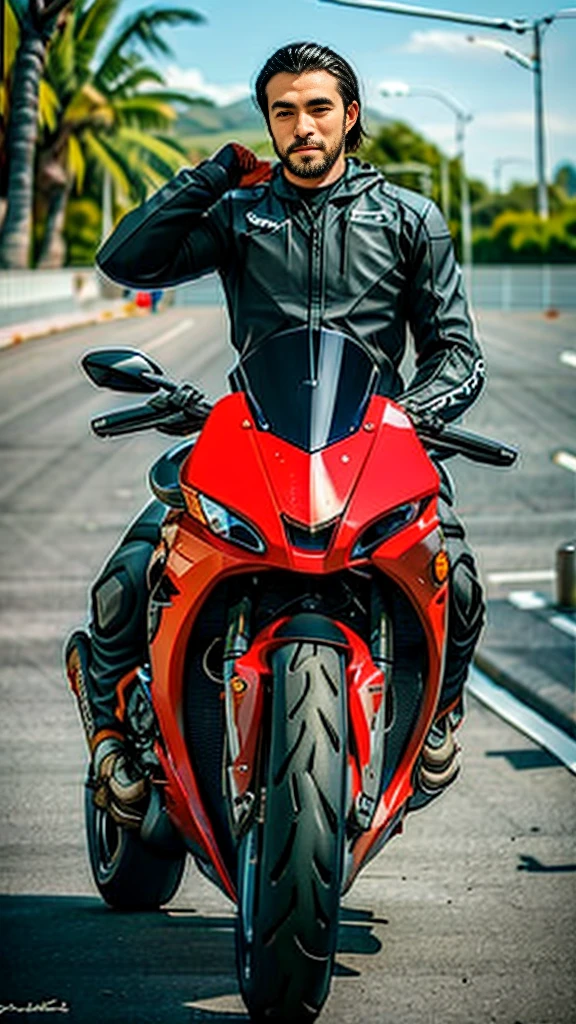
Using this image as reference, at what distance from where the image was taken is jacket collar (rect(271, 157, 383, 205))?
4977 mm

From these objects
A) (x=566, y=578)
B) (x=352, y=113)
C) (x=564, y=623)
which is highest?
(x=352, y=113)

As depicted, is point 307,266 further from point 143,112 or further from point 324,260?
point 143,112

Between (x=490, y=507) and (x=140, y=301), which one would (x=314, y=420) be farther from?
(x=490, y=507)

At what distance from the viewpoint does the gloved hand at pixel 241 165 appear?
502 centimetres

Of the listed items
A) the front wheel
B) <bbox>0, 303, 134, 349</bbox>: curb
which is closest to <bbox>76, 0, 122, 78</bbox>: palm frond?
the front wheel

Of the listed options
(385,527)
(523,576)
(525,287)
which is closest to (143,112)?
(523,576)

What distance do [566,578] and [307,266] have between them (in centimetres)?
700

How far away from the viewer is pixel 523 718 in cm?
895

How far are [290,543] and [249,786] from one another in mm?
469

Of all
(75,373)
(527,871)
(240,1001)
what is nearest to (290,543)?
(240,1001)

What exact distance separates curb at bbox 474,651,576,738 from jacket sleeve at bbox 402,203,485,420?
3.68 meters

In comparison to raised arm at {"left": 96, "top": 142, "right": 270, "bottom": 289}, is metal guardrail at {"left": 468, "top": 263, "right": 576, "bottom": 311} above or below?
below

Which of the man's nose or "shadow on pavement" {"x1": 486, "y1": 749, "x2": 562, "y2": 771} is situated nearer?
the man's nose

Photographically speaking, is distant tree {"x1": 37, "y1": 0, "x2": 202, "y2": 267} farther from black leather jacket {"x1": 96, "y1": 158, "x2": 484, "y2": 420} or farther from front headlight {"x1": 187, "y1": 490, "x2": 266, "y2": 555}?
front headlight {"x1": 187, "y1": 490, "x2": 266, "y2": 555}
